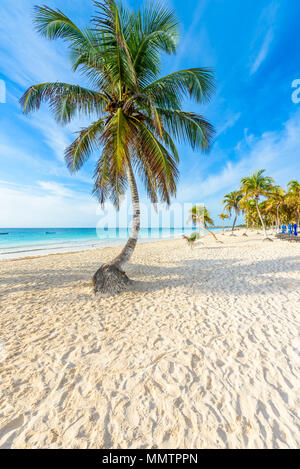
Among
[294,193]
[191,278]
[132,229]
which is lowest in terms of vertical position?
[191,278]

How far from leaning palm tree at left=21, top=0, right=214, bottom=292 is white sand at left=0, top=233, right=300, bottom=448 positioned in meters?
1.84

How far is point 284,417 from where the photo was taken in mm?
1662

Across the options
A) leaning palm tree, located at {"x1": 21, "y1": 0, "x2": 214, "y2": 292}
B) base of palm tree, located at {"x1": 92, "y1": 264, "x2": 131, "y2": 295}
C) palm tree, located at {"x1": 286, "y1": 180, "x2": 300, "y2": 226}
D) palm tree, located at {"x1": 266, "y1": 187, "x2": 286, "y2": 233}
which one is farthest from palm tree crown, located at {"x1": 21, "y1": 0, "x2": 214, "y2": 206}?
palm tree, located at {"x1": 286, "y1": 180, "x2": 300, "y2": 226}

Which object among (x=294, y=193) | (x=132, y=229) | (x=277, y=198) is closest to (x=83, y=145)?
(x=132, y=229)

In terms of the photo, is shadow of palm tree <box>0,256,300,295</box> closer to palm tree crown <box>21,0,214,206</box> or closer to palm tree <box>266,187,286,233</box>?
palm tree crown <box>21,0,214,206</box>

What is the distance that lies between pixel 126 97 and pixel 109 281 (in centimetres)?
556

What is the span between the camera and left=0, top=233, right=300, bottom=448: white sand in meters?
1.57

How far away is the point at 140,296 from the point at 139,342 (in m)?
1.90

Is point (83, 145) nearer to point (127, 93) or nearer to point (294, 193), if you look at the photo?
point (127, 93)

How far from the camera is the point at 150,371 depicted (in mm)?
2232

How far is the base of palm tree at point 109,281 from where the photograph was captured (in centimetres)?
494

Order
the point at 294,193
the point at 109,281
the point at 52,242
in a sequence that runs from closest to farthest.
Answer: the point at 109,281, the point at 294,193, the point at 52,242

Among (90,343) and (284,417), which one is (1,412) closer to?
(90,343)
